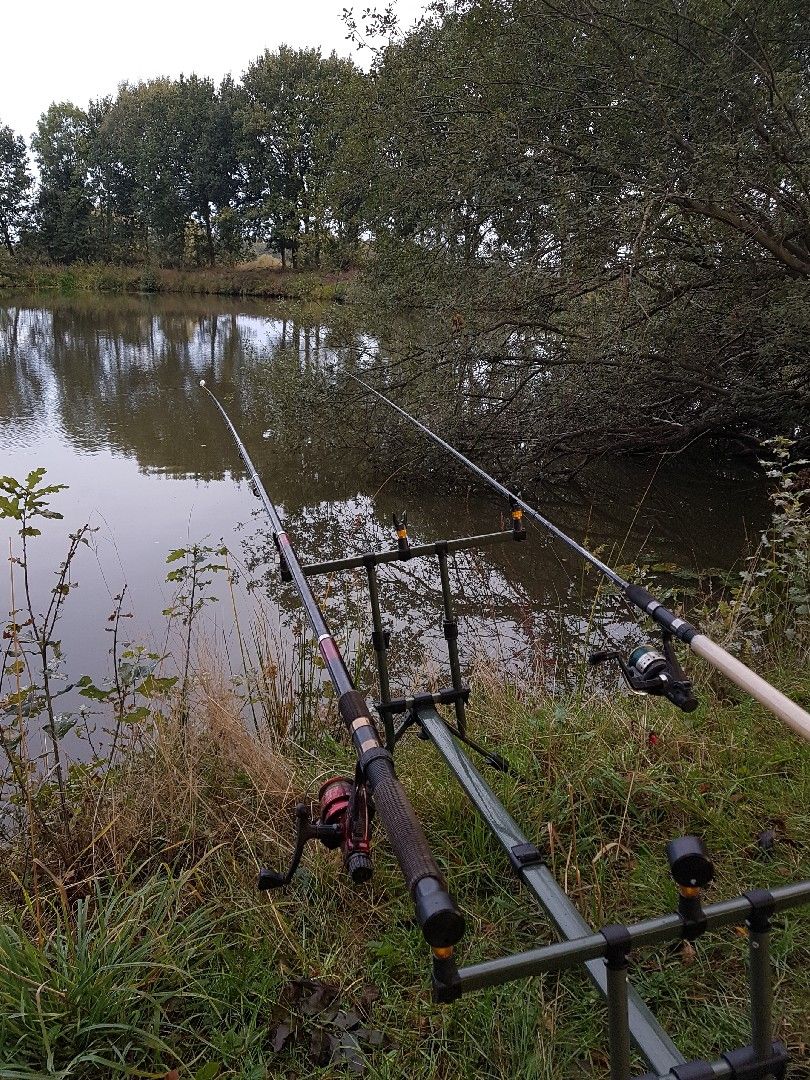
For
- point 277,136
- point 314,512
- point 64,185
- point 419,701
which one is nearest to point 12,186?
point 64,185

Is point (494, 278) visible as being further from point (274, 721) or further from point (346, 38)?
point (274, 721)

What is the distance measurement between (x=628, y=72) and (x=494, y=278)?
157 cm

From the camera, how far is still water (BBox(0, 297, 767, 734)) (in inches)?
184

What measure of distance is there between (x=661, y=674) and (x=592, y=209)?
4.24m

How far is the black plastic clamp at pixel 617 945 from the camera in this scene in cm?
91

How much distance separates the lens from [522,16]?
17.5 feet

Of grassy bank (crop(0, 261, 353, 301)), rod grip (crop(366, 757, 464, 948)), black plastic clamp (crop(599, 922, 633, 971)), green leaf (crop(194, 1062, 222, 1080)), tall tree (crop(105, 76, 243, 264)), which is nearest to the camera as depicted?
rod grip (crop(366, 757, 464, 948))

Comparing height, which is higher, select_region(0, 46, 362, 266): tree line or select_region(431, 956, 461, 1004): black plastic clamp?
select_region(0, 46, 362, 266): tree line

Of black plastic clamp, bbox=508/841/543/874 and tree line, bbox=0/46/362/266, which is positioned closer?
black plastic clamp, bbox=508/841/543/874

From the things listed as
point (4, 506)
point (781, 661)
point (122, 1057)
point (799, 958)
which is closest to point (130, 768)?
point (4, 506)

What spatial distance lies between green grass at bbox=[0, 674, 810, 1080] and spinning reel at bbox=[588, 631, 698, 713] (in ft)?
1.86

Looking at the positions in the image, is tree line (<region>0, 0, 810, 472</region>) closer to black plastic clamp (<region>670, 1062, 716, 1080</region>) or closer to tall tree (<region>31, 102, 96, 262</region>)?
black plastic clamp (<region>670, 1062, 716, 1080</region>)

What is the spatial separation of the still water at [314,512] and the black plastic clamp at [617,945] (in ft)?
9.05

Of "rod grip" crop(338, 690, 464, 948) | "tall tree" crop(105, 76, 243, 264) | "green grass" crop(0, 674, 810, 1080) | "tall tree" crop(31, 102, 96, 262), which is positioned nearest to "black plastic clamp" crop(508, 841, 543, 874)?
"green grass" crop(0, 674, 810, 1080)
